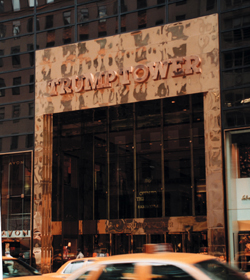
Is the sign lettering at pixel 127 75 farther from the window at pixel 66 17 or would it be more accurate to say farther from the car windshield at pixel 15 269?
the car windshield at pixel 15 269

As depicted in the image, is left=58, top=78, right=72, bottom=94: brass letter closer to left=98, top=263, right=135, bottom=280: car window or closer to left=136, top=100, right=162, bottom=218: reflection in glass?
left=136, top=100, right=162, bottom=218: reflection in glass

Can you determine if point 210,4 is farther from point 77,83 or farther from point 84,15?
point 77,83

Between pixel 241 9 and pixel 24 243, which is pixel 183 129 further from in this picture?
pixel 24 243

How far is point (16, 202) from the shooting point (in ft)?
80.9

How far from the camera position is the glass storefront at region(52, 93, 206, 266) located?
80.6 feet

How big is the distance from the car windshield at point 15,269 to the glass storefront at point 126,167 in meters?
13.7

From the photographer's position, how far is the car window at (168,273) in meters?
5.48

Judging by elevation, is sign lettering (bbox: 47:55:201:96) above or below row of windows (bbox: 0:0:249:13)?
below

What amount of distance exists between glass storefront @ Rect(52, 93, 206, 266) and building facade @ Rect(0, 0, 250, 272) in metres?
Result: 0.06

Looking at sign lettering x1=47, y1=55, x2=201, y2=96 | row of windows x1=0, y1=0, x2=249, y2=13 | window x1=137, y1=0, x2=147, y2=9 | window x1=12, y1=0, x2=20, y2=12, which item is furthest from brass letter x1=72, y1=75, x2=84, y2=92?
window x1=12, y1=0, x2=20, y2=12

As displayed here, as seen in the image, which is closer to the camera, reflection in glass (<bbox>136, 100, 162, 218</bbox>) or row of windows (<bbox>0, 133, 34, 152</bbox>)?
row of windows (<bbox>0, 133, 34, 152</bbox>)

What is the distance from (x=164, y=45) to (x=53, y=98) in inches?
252

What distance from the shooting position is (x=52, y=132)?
2430 centimetres

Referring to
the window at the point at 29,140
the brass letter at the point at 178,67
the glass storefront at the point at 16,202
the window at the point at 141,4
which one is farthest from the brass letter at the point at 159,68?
A: the glass storefront at the point at 16,202
